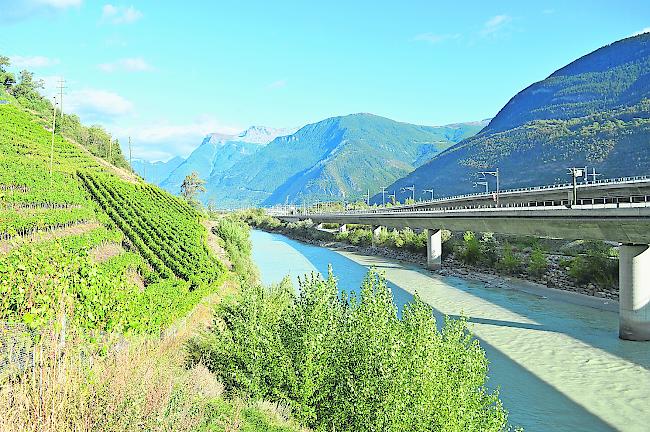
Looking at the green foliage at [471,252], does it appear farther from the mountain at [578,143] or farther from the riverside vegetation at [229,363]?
the mountain at [578,143]

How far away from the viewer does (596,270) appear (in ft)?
129

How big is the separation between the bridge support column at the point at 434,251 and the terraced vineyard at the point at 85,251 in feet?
86.1

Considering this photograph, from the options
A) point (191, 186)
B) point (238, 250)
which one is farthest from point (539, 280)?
point (191, 186)

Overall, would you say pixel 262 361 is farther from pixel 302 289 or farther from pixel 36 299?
pixel 36 299

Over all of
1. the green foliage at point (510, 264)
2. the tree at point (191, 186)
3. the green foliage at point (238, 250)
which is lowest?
the green foliage at point (510, 264)

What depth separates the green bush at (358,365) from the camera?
9.90 metres

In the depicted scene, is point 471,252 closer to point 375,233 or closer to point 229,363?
point 375,233

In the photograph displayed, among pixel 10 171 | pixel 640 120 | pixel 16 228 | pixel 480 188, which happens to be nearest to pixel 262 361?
pixel 16 228

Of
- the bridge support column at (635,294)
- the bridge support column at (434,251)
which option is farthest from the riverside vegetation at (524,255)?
the bridge support column at (635,294)

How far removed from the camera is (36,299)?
12.6m

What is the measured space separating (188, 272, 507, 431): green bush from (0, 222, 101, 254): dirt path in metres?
12.9

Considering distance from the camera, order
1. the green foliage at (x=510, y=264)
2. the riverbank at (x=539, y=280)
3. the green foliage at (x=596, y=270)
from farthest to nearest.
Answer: the green foliage at (x=510, y=264)
the green foliage at (x=596, y=270)
the riverbank at (x=539, y=280)

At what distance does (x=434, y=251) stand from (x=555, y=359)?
3466 cm

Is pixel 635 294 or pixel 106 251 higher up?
pixel 106 251
